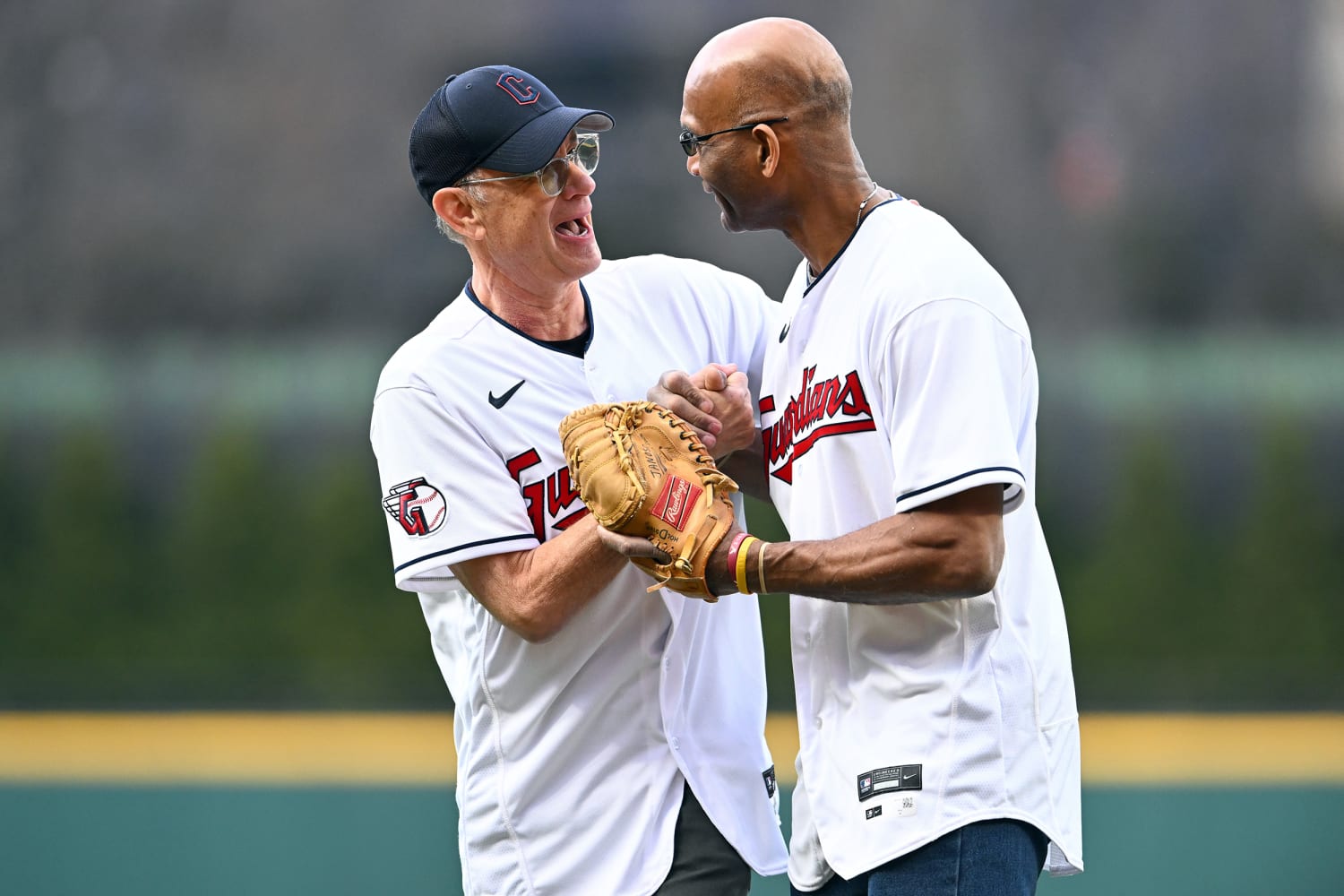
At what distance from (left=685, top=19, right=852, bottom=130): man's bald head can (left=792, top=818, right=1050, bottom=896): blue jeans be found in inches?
40.3

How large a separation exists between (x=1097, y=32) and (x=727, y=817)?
7.50 m

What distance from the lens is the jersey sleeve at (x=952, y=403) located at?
5.64 ft

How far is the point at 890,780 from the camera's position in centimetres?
184

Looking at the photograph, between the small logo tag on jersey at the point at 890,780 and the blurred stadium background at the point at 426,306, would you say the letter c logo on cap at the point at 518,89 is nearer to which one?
the small logo tag on jersey at the point at 890,780

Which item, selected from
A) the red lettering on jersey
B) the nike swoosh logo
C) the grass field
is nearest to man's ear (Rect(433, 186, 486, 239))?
the nike swoosh logo

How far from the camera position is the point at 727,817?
88.5 inches

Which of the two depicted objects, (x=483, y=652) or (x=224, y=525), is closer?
(x=483, y=652)

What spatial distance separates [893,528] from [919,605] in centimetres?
16

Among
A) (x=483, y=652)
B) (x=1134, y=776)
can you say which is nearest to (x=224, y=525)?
(x=1134, y=776)

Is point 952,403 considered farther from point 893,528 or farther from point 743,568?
point 743,568

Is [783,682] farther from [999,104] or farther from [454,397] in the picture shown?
[454,397]

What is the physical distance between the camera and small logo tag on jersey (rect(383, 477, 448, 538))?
221 centimetres

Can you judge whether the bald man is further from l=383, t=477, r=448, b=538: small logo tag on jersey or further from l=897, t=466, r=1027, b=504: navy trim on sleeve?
l=383, t=477, r=448, b=538: small logo tag on jersey

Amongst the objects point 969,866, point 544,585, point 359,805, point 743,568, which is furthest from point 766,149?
point 359,805
